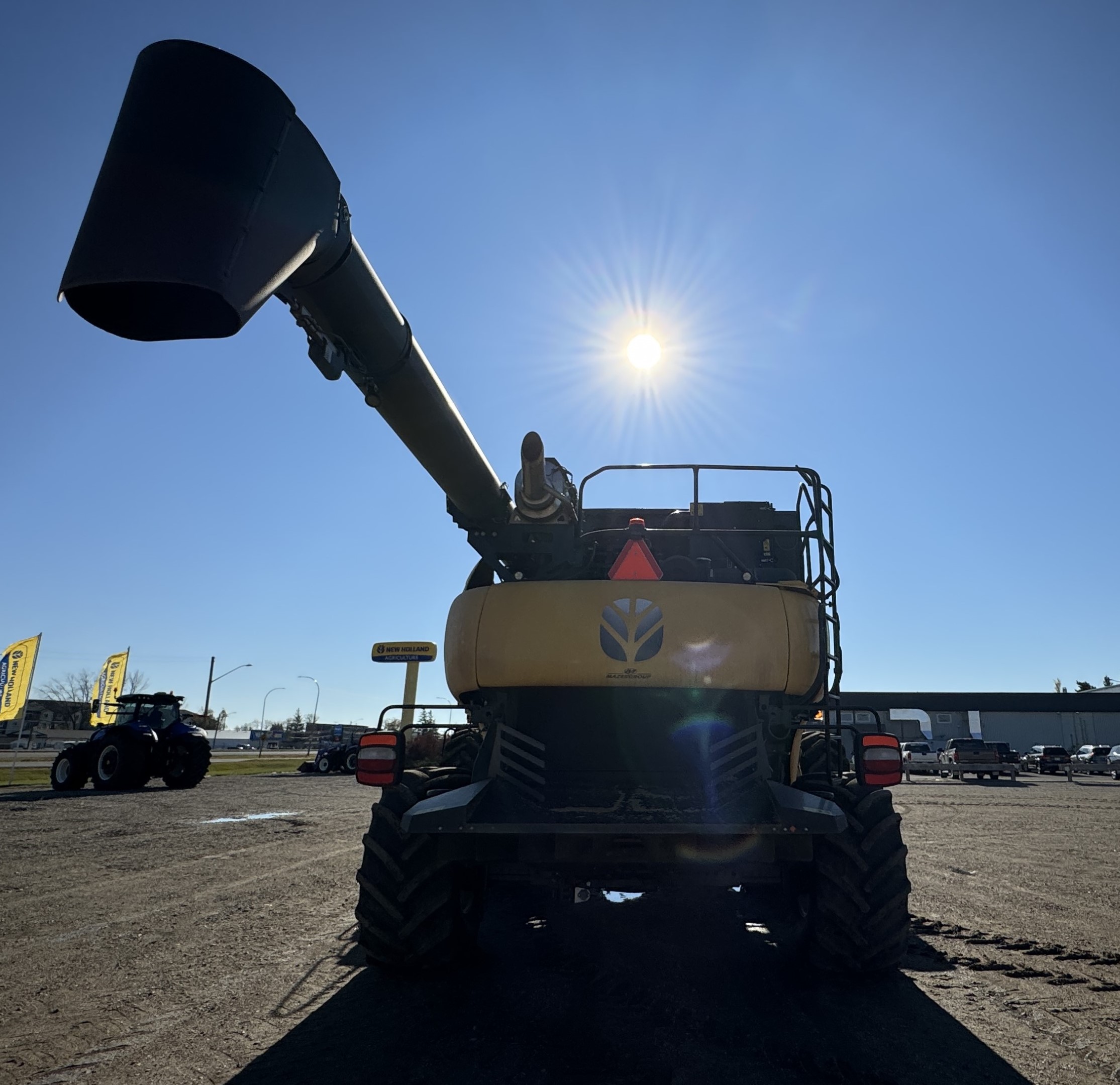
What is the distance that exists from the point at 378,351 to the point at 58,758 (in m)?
20.2

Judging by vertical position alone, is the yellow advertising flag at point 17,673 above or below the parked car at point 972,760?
above

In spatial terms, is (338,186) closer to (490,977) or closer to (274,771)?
(490,977)

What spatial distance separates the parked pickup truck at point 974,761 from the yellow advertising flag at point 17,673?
3250cm

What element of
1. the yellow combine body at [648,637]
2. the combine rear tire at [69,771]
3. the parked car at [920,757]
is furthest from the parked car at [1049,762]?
the yellow combine body at [648,637]

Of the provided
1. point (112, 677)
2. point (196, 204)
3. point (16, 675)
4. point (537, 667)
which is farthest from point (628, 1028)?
point (112, 677)

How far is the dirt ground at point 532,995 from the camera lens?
10.6 ft

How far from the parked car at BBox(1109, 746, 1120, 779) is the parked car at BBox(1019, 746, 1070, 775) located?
1.69 meters

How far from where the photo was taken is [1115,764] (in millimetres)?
35188

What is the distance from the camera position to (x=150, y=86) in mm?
2412

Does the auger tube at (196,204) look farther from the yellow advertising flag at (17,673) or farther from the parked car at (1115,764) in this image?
the parked car at (1115,764)

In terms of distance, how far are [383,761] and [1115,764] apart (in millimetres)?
41297

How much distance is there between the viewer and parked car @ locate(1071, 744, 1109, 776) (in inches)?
1437

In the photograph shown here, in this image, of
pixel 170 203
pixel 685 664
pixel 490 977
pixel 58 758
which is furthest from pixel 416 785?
pixel 58 758

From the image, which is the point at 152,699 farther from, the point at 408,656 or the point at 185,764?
the point at 408,656
